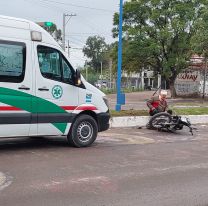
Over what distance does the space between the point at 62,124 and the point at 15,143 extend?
149 centimetres

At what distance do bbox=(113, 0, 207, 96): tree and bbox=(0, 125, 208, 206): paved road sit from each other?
3100 centimetres

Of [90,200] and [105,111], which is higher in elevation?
[105,111]

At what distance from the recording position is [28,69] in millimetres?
9367

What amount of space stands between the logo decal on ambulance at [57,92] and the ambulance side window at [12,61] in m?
0.82

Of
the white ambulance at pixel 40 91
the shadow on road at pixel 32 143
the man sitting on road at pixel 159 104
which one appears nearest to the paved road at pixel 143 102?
the man sitting on road at pixel 159 104

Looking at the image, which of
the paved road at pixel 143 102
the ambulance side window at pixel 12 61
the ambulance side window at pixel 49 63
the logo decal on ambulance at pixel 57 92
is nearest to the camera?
→ the ambulance side window at pixel 12 61

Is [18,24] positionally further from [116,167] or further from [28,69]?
[116,167]

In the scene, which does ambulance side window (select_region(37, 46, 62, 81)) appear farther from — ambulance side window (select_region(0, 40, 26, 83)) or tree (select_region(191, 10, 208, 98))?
tree (select_region(191, 10, 208, 98))

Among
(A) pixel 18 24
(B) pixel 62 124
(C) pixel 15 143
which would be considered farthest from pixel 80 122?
(A) pixel 18 24

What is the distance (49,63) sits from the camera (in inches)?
387

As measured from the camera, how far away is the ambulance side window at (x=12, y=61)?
355 inches

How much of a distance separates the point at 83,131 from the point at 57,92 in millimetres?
1190

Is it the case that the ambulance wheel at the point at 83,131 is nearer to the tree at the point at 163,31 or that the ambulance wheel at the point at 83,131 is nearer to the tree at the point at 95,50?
the tree at the point at 163,31

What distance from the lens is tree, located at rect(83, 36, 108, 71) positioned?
4432 inches
